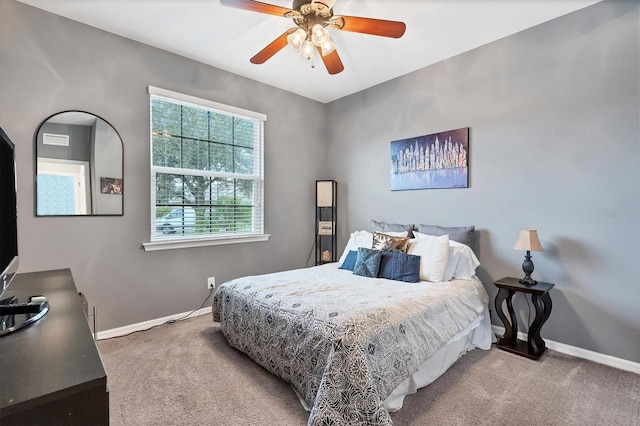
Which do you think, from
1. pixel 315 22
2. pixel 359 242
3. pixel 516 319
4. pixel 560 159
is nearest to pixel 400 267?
pixel 359 242

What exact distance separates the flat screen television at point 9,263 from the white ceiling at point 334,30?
1779 mm

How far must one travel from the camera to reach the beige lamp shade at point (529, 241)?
2438 mm

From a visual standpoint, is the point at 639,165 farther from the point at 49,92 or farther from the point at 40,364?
the point at 49,92

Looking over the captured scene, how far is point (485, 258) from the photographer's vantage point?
2.95 meters

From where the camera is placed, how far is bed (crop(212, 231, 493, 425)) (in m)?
1.53

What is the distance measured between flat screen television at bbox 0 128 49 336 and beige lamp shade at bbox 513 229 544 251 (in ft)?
9.87

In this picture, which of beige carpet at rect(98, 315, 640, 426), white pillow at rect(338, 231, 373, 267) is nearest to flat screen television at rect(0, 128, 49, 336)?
beige carpet at rect(98, 315, 640, 426)

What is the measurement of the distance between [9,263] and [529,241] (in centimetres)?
321

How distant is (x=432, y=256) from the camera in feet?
8.90

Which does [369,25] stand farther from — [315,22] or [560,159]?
[560,159]

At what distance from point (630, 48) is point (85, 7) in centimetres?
417

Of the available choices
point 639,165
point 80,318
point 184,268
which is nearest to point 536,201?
point 639,165

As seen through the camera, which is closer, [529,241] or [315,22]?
[315,22]

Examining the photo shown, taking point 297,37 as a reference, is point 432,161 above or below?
below
